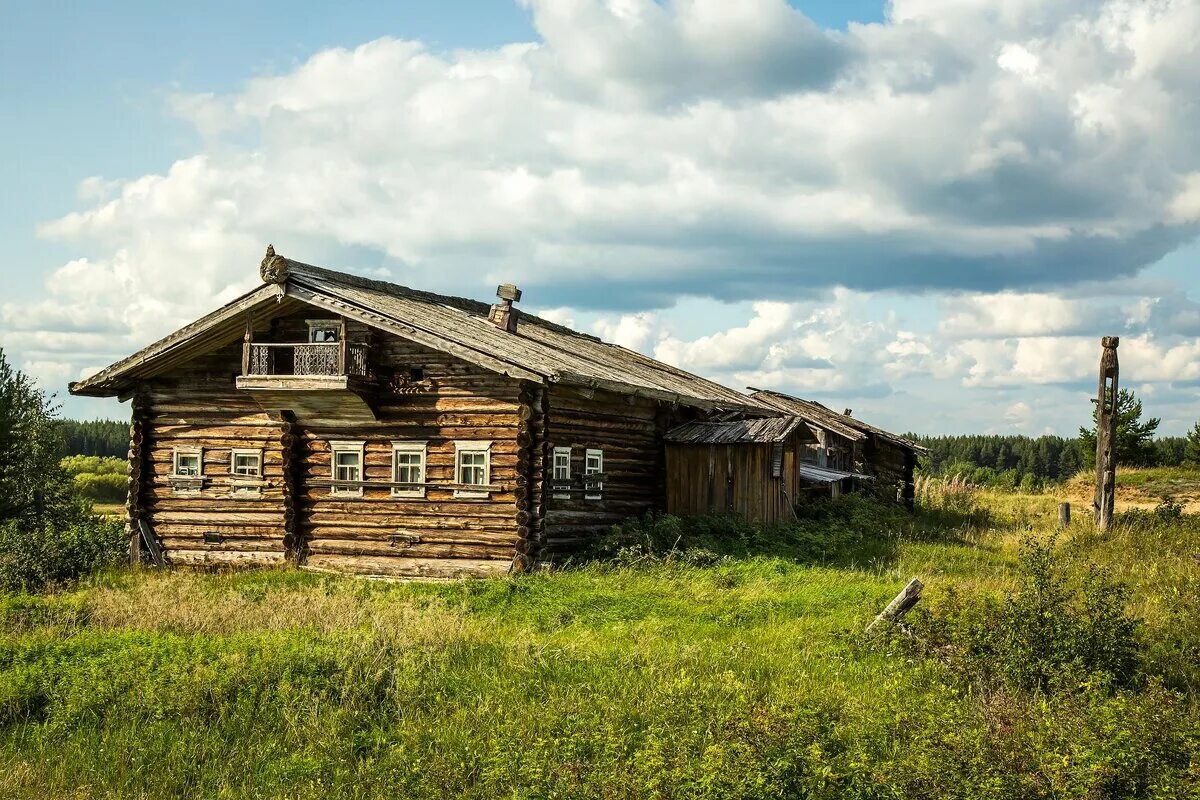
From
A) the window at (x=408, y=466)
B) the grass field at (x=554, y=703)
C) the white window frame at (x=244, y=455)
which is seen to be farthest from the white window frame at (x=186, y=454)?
the grass field at (x=554, y=703)

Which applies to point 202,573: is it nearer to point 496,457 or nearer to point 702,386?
point 496,457

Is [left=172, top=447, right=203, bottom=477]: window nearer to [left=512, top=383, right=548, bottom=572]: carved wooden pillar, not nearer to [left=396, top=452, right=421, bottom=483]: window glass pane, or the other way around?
[left=396, top=452, right=421, bottom=483]: window glass pane

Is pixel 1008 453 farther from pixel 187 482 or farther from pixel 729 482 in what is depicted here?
pixel 187 482

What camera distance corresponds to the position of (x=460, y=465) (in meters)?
20.4

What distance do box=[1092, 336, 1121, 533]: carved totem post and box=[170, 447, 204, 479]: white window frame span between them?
66.2 feet

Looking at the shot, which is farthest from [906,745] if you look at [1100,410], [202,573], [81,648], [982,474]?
[982,474]

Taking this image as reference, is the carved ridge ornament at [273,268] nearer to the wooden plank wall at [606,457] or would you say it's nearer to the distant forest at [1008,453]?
the wooden plank wall at [606,457]

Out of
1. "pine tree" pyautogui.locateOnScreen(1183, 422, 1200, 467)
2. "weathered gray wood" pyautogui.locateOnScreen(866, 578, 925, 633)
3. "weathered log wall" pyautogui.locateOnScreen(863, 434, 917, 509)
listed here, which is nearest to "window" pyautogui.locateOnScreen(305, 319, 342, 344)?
"weathered gray wood" pyautogui.locateOnScreen(866, 578, 925, 633)

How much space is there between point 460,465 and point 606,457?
147 inches

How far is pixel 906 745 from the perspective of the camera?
9.27m

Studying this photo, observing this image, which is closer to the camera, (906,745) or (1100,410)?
(906,745)

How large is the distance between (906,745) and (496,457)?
12.0m

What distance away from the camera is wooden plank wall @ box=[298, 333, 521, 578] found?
20.0 metres

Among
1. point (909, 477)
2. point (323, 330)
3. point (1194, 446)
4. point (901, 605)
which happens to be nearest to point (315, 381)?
point (323, 330)
